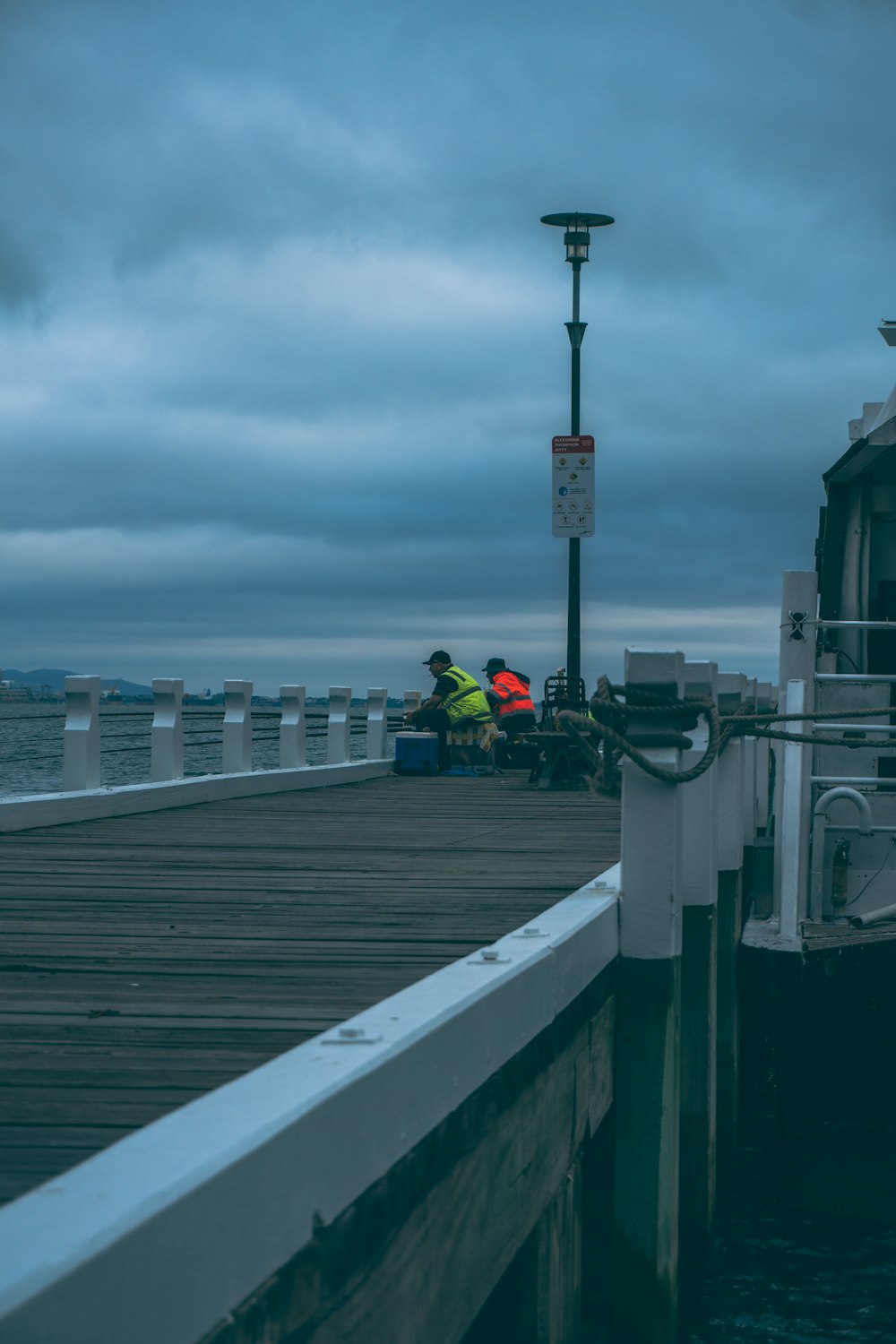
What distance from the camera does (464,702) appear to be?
20.2 meters

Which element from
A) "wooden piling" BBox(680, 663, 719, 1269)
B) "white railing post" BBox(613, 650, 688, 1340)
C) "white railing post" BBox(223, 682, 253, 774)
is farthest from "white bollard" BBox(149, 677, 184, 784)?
"white railing post" BBox(613, 650, 688, 1340)

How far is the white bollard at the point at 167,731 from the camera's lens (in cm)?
1339

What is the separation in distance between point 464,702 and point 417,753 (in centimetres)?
104

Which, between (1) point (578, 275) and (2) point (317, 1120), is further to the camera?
(1) point (578, 275)

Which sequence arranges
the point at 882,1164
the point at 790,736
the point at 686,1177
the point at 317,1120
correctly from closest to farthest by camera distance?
the point at 317,1120, the point at 790,736, the point at 686,1177, the point at 882,1164

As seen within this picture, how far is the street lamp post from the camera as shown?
1947cm

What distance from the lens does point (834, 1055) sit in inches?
376

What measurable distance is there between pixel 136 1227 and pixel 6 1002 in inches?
96.0

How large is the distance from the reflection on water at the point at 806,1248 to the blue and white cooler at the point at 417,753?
1025 cm

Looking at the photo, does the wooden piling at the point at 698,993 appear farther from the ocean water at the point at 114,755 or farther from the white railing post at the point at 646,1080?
the ocean water at the point at 114,755

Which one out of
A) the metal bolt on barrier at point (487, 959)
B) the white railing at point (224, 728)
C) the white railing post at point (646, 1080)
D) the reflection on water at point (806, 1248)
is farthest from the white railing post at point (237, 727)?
the metal bolt on barrier at point (487, 959)

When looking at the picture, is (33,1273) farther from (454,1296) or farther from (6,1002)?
(6,1002)

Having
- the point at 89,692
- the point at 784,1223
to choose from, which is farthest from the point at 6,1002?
the point at 89,692

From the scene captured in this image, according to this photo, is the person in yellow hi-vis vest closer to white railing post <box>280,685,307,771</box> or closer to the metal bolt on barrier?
white railing post <box>280,685,307,771</box>
